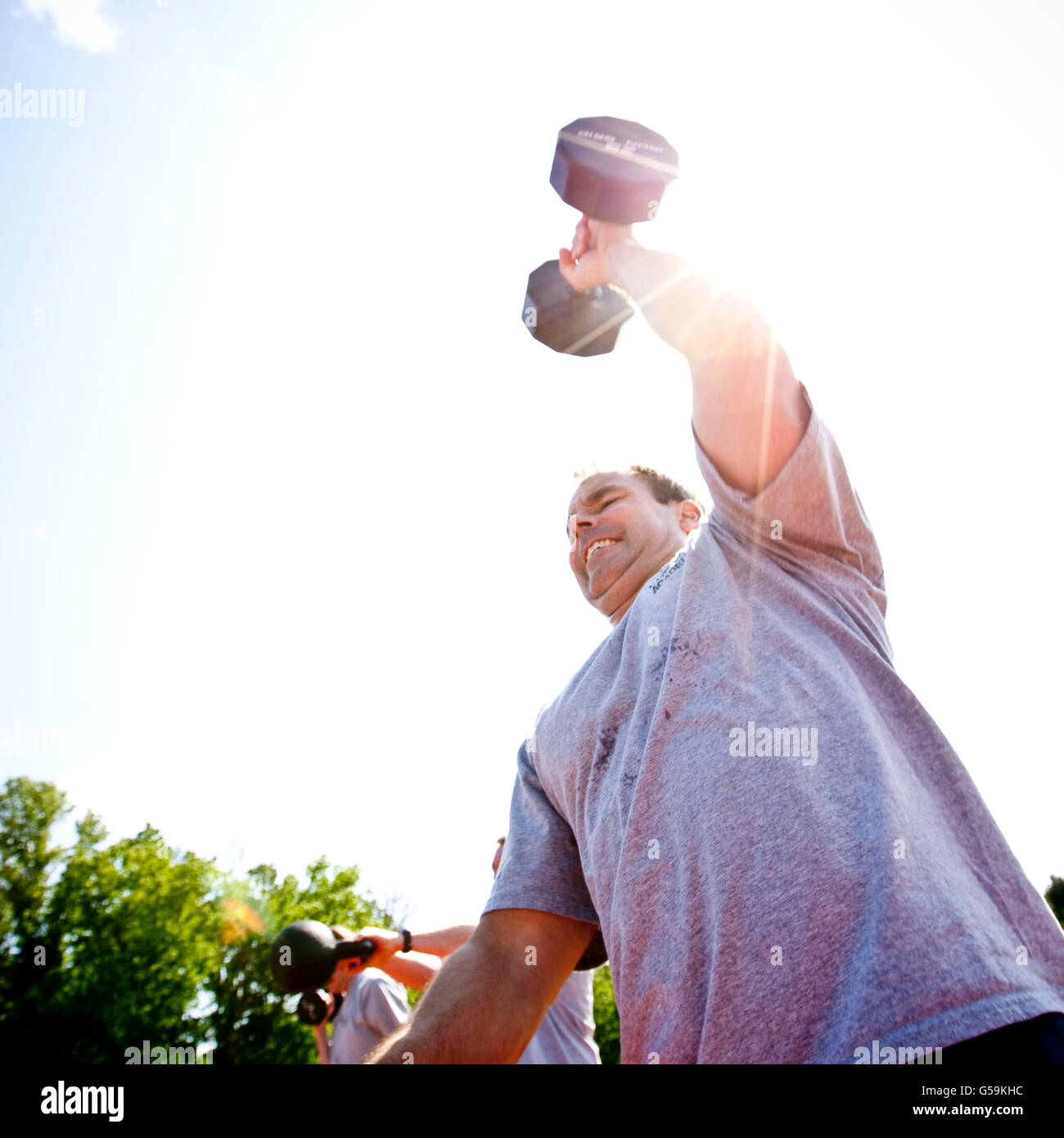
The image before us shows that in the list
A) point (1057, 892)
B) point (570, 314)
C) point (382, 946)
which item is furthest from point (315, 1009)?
point (1057, 892)

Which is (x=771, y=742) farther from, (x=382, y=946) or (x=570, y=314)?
(x=382, y=946)

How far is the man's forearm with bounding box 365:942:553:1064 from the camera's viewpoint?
1855 mm

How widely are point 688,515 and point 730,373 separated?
4.86 ft

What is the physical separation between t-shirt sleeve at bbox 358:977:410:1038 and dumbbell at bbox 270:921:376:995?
505 mm

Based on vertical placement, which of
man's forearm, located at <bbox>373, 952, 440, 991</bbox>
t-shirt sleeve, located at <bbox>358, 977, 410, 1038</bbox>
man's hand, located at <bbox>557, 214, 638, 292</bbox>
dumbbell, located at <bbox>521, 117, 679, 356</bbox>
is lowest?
t-shirt sleeve, located at <bbox>358, 977, 410, 1038</bbox>

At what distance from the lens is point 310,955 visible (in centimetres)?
627

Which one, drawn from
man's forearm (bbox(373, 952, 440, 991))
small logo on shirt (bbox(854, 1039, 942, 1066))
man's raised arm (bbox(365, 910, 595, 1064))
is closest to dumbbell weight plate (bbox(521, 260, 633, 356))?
man's raised arm (bbox(365, 910, 595, 1064))

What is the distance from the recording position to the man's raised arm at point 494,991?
1875 mm

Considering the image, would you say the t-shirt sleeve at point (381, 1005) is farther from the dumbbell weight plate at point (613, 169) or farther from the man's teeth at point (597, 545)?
the dumbbell weight plate at point (613, 169)

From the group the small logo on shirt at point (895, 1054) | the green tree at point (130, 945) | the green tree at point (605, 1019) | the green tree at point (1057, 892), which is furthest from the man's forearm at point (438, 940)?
the green tree at point (130, 945)

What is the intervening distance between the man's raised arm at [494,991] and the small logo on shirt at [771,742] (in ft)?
2.53

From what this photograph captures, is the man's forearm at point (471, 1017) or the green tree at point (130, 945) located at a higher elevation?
the man's forearm at point (471, 1017)

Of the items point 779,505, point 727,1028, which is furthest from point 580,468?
point 727,1028

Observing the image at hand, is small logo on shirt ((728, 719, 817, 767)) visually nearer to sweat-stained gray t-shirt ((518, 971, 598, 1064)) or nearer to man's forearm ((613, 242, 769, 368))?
man's forearm ((613, 242, 769, 368))
